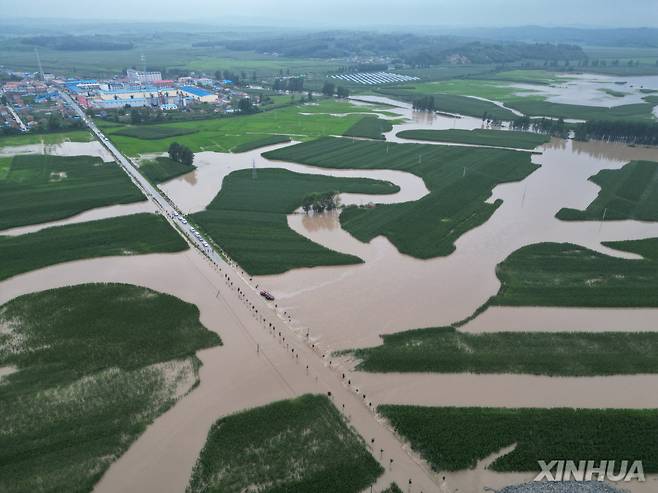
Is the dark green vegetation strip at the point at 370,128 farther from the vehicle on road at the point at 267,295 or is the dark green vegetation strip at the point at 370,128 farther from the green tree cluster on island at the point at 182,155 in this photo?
the vehicle on road at the point at 267,295

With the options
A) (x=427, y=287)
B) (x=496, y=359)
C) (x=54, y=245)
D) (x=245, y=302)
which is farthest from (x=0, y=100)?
(x=496, y=359)

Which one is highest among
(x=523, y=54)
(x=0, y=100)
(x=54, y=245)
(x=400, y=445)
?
(x=523, y=54)

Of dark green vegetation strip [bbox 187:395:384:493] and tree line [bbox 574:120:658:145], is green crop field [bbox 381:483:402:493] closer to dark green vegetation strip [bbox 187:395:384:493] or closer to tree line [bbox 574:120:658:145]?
dark green vegetation strip [bbox 187:395:384:493]

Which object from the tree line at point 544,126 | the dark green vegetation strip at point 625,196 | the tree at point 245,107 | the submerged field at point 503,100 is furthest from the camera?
the tree at point 245,107

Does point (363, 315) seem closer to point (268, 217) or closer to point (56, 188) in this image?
point (268, 217)

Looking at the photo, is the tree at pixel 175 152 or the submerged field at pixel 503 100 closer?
the tree at pixel 175 152

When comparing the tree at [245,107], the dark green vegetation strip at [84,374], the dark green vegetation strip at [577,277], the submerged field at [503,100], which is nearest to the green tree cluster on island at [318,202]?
the dark green vegetation strip at [577,277]

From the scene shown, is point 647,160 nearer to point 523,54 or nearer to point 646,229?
point 646,229

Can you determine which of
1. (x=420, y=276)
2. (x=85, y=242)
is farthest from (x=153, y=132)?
(x=420, y=276)
